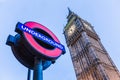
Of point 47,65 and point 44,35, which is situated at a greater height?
point 44,35

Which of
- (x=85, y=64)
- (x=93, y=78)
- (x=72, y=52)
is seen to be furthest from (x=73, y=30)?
(x=93, y=78)

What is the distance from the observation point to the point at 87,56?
42094mm

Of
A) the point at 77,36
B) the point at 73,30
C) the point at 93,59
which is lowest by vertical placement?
the point at 93,59

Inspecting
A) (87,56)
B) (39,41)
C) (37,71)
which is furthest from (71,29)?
(37,71)

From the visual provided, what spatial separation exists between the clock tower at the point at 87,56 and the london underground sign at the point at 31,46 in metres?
28.9

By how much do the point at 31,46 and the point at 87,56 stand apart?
121 feet

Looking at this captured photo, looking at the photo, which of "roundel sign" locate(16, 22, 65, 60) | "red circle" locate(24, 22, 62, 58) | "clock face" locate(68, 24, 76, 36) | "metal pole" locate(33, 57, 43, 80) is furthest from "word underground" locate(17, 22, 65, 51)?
"clock face" locate(68, 24, 76, 36)

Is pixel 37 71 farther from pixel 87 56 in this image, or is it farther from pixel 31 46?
pixel 87 56

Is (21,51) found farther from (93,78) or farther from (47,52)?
(93,78)

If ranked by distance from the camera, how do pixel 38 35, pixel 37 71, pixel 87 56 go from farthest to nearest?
pixel 87 56 < pixel 38 35 < pixel 37 71

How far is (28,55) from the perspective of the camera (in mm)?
6516

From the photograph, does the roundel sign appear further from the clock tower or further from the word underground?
the clock tower

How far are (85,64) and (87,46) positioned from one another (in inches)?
181

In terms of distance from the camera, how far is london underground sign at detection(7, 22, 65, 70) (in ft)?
20.6
